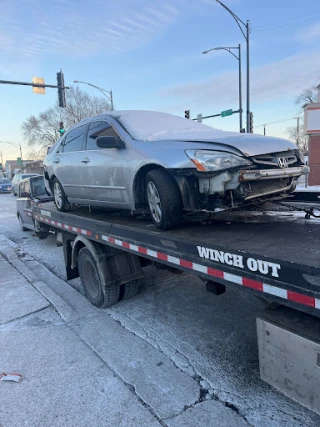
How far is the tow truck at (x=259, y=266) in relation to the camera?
212 centimetres

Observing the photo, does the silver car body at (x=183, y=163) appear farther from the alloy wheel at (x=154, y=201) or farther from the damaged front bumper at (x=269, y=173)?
the alloy wheel at (x=154, y=201)

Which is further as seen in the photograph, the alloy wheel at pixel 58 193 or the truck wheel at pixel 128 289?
the alloy wheel at pixel 58 193

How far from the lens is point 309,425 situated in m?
2.39

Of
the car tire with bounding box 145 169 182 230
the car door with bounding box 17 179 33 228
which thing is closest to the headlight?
the car tire with bounding box 145 169 182 230

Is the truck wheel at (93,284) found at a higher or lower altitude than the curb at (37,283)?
higher

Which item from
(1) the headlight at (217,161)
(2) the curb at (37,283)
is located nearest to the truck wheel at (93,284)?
(2) the curb at (37,283)

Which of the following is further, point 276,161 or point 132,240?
point 132,240

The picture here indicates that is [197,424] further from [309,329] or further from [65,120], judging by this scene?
[65,120]

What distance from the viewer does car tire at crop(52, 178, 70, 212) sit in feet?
19.5

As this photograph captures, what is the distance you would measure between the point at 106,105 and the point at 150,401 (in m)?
39.4

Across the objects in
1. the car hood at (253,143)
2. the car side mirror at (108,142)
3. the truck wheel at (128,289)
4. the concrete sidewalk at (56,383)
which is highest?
the car side mirror at (108,142)

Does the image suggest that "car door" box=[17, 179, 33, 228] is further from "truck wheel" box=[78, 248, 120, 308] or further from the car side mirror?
the car side mirror

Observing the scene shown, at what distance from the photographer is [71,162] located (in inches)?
210

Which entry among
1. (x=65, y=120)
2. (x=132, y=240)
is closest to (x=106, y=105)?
(x=65, y=120)
